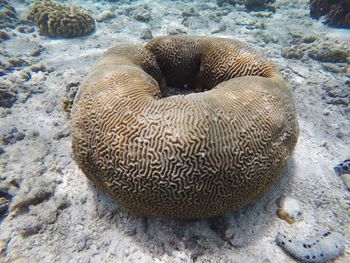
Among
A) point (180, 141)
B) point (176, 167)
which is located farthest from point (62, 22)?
point (176, 167)

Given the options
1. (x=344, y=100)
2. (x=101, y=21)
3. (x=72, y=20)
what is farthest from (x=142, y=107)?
(x=101, y=21)

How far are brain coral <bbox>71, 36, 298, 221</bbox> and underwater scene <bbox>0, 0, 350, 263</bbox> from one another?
16 millimetres

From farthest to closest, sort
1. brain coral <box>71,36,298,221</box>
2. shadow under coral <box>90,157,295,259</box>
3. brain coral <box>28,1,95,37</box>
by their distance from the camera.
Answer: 1. brain coral <box>28,1,95,37</box>
2. shadow under coral <box>90,157,295,259</box>
3. brain coral <box>71,36,298,221</box>

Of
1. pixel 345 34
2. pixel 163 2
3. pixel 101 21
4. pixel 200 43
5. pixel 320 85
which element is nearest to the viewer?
pixel 200 43

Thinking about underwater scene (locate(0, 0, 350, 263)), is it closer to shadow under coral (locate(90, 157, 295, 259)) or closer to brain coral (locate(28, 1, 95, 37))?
shadow under coral (locate(90, 157, 295, 259))

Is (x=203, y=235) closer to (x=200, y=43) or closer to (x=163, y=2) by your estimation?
(x=200, y=43)

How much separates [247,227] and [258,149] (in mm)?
1180

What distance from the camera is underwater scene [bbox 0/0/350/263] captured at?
101 inches

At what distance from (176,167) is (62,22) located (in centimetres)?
952

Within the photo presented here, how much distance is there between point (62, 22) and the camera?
8898mm

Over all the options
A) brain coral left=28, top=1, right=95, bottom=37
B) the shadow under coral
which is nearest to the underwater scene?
the shadow under coral

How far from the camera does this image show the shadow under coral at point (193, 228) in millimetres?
2803

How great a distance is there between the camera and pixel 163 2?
14117mm

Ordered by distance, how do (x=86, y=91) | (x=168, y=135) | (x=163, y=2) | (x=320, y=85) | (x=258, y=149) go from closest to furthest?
(x=168, y=135) → (x=258, y=149) → (x=86, y=91) → (x=320, y=85) → (x=163, y=2)
